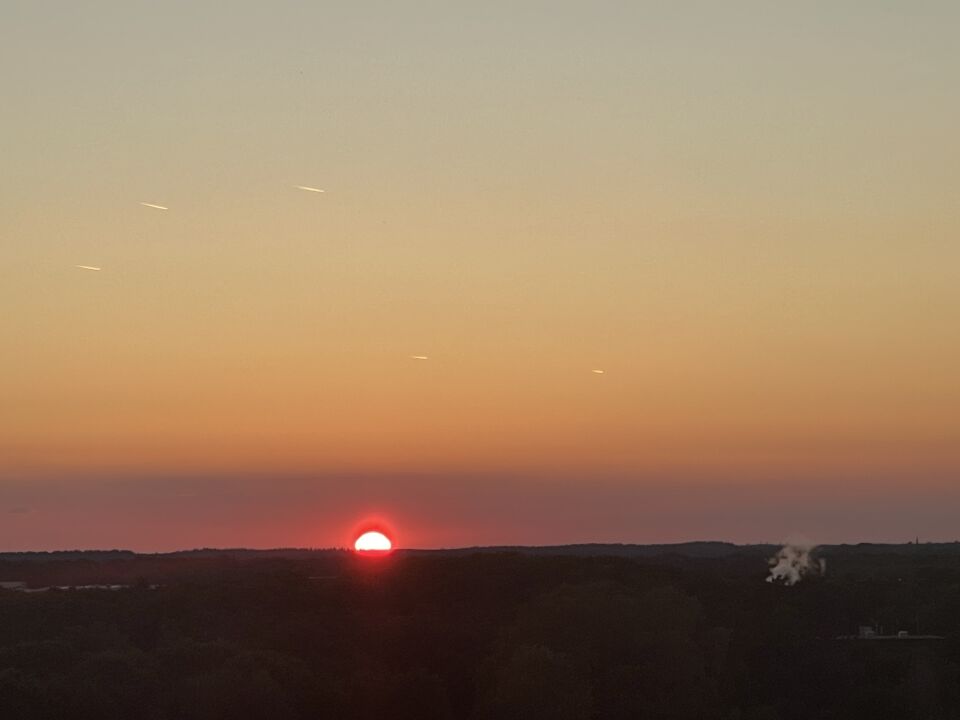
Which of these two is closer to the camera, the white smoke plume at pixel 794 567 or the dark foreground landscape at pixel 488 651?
the dark foreground landscape at pixel 488 651

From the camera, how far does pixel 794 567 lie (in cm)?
13088

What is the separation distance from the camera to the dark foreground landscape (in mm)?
65312

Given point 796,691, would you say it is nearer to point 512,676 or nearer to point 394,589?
point 512,676

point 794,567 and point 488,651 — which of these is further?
point 794,567

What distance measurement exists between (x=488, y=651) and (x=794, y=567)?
58.6 metres

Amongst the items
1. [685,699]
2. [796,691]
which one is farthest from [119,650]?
[796,691]

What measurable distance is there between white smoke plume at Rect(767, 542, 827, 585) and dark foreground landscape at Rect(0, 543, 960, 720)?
3.35m

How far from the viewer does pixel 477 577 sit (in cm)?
12544

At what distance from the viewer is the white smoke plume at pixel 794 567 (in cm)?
12124

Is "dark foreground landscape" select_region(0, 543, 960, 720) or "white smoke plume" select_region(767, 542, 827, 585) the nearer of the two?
"dark foreground landscape" select_region(0, 543, 960, 720)

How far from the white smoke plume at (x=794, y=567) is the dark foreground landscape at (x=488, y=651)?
3.35m

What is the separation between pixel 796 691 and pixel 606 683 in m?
10.8

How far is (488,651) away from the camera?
77938 millimetres

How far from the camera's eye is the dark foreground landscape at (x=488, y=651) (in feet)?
214
